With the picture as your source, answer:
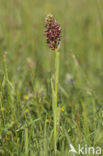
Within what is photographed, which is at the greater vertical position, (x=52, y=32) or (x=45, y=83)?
(x=45, y=83)

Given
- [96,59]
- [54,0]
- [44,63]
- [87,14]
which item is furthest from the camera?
[54,0]

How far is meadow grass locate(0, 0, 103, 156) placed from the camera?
163cm

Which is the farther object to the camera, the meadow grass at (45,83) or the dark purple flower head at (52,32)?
the meadow grass at (45,83)

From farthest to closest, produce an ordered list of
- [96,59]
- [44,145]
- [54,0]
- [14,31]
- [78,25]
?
[54,0]
[78,25]
[14,31]
[96,59]
[44,145]

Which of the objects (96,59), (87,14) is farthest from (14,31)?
(87,14)

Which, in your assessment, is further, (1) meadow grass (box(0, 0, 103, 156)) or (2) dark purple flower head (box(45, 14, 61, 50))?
(1) meadow grass (box(0, 0, 103, 156))

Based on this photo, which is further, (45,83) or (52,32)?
(45,83)

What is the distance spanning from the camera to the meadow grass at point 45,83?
5.36 feet

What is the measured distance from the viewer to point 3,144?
157 cm

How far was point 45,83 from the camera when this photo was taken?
3.38 metres

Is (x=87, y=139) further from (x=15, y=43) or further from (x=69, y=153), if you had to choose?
(x=15, y=43)

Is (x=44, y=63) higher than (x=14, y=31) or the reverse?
the reverse

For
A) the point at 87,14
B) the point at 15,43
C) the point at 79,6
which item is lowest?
the point at 15,43

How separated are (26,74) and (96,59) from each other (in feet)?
5.03
